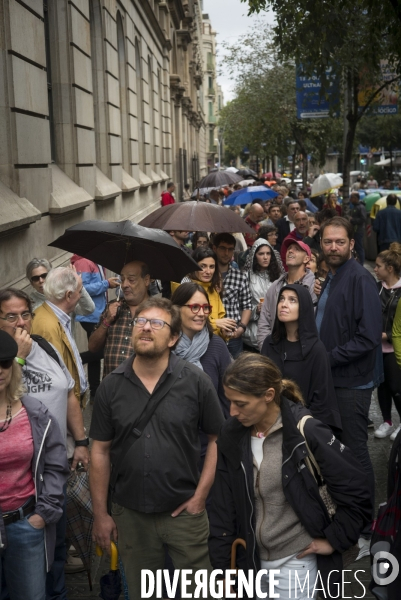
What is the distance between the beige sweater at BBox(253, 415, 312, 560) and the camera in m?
3.46

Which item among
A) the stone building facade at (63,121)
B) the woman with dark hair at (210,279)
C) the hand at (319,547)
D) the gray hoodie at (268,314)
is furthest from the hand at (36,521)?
the stone building facade at (63,121)

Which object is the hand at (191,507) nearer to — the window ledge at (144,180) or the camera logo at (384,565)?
the camera logo at (384,565)

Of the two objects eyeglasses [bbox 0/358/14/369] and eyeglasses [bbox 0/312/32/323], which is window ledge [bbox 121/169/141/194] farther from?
eyeglasses [bbox 0/358/14/369]

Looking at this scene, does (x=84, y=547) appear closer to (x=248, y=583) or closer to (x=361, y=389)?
(x=248, y=583)

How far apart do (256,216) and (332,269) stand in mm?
7010

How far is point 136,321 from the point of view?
4133 millimetres

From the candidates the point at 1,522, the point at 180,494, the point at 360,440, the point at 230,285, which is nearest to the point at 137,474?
the point at 180,494

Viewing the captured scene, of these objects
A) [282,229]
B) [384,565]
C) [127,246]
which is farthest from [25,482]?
[282,229]

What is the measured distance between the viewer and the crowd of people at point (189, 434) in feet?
11.3

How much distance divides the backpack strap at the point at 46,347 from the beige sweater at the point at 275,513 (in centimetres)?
166

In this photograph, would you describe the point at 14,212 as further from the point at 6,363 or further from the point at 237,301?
the point at 6,363

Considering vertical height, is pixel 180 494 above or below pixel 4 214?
below

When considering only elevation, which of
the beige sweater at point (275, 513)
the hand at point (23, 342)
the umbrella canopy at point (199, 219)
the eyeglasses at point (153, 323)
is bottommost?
the beige sweater at point (275, 513)

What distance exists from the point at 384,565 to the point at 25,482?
5.65 ft
